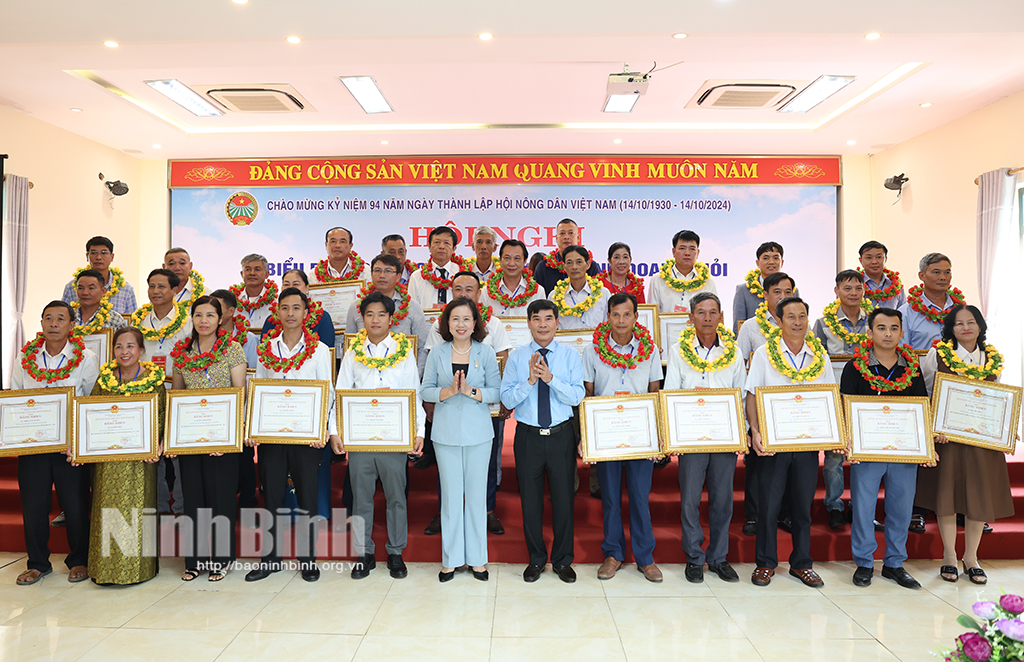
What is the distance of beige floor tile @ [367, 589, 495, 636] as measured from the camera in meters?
3.20

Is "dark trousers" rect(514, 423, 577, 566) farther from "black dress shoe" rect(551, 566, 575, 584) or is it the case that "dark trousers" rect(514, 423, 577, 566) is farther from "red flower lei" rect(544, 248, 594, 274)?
"red flower lei" rect(544, 248, 594, 274)

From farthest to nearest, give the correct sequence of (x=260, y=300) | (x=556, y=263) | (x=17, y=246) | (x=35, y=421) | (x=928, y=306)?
(x=17, y=246), (x=556, y=263), (x=260, y=300), (x=928, y=306), (x=35, y=421)

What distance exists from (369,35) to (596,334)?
9.73ft

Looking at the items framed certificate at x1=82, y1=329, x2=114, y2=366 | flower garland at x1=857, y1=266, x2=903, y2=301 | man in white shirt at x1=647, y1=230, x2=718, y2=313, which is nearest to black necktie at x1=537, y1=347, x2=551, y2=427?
man in white shirt at x1=647, y1=230, x2=718, y2=313

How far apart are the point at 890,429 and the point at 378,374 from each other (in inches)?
117

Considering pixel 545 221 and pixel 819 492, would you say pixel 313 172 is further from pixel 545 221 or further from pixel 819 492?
pixel 819 492

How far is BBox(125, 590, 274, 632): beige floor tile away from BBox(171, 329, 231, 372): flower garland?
128 cm

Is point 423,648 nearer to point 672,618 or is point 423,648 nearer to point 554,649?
point 554,649

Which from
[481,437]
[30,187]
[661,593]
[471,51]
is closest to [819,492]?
[661,593]

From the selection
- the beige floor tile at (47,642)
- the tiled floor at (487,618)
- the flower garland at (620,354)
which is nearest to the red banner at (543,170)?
the flower garland at (620,354)

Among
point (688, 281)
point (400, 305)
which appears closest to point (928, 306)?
point (688, 281)

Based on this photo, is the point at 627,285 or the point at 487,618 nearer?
the point at 487,618

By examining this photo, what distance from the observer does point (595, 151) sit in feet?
28.0

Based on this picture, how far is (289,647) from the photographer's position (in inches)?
120
